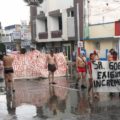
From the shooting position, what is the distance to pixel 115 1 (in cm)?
4675

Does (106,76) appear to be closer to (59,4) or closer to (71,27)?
(71,27)

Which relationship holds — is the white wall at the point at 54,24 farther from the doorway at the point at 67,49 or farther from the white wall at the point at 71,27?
the white wall at the point at 71,27

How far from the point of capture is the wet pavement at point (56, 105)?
10797mm

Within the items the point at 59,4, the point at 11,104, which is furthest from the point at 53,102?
the point at 59,4

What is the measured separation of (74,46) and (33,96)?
34373mm

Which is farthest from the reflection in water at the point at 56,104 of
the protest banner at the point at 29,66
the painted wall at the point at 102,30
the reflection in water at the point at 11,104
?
the painted wall at the point at 102,30

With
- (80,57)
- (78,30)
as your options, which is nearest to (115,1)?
(78,30)

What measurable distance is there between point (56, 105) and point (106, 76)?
9.30 ft

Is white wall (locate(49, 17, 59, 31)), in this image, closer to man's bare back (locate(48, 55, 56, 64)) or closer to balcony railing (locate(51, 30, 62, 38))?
balcony railing (locate(51, 30, 62, 38))

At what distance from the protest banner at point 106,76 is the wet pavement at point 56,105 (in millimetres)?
284

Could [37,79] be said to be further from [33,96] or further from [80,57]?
[33,96]

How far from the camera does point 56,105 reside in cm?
1278

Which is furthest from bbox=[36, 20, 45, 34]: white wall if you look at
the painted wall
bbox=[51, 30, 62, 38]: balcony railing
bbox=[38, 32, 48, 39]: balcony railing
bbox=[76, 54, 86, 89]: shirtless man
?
bbox=[76, 54, 86, 89]: shirtless man

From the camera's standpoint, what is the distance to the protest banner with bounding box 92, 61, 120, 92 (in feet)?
48.4
